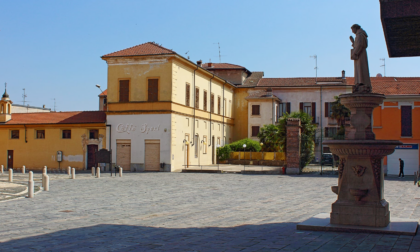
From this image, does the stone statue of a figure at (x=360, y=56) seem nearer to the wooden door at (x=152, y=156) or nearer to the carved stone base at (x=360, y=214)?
the carved stone base at (x=360, y=214)

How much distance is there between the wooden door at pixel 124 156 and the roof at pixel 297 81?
24289mm

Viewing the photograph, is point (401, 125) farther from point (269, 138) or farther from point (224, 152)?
point (224, 152)

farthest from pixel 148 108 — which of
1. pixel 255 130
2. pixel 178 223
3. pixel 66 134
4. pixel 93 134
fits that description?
pixel 178 223

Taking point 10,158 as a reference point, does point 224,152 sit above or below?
above

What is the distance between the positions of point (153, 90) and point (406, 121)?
19245 millimetres

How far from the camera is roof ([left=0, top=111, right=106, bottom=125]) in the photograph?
3925 centimetres

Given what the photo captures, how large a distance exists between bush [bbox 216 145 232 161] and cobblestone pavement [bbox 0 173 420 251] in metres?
29.2

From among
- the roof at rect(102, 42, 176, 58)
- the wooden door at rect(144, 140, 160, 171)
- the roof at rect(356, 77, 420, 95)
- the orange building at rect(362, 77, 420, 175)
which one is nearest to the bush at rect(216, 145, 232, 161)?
the wooden door at rect(144, 140, 160, 171)

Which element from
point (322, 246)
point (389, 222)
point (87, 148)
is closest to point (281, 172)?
point (87, 148)

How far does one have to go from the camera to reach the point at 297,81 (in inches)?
2308

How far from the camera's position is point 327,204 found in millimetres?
14867

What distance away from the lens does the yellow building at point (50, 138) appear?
3859 cm

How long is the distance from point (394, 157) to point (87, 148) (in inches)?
939

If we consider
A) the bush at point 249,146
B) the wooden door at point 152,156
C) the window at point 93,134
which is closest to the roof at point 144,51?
the window at point 93,134
